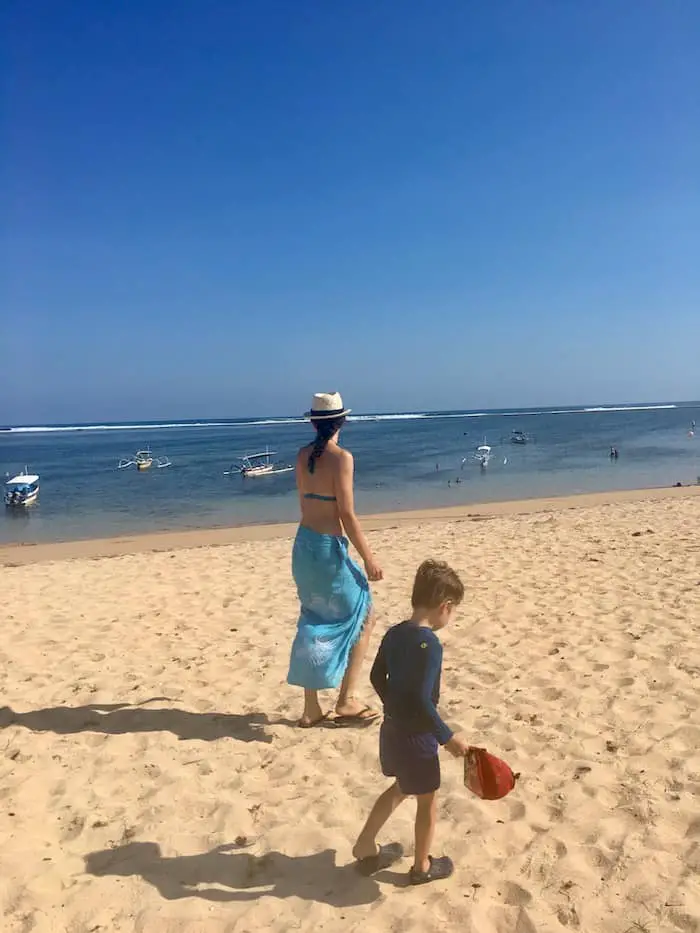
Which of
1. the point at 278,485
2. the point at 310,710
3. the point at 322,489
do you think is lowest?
the point at 278,485

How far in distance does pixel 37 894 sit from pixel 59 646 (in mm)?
3663

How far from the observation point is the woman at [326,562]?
410cm

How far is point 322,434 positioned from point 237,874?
7.35 ft

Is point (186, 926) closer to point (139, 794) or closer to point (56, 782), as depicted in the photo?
point (139, 794)

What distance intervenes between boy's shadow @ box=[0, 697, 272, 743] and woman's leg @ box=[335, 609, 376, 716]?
51 centimetres

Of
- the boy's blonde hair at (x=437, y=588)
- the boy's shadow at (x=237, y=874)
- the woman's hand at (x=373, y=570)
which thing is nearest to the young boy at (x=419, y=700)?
the boy's blonde hair at (x=437, y=588)

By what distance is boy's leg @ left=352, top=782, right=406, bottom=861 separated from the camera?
294 cm

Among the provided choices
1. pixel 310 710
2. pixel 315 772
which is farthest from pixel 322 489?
pixel 315 772

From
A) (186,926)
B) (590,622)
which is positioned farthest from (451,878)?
(590,622)

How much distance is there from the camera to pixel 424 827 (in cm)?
288

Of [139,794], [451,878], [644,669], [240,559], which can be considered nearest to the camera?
[451,878]

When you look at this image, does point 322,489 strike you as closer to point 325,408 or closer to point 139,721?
point 325,408

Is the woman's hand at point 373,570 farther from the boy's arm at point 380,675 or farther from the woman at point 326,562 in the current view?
the boy's arm at point 380,675

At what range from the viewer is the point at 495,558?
9664 mm
